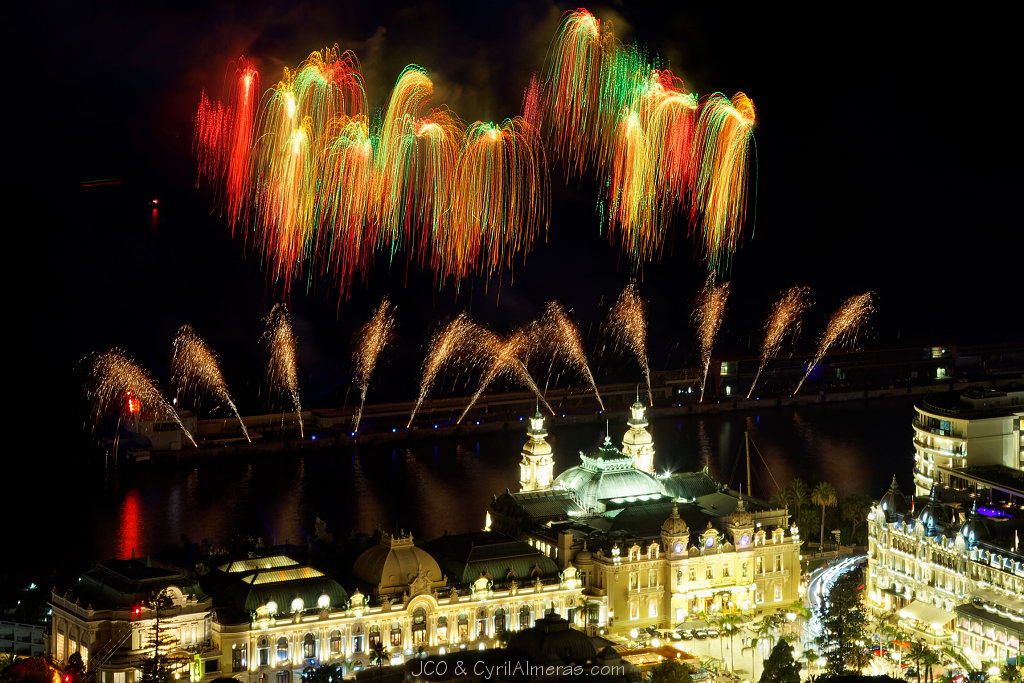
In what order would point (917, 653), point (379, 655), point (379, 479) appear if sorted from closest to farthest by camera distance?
point (917, 653)
point (379, 655)
point (379, 479)

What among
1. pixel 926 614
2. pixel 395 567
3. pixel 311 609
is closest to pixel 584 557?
pixel 395 567

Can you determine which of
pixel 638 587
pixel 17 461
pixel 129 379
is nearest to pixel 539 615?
pixel 638 587

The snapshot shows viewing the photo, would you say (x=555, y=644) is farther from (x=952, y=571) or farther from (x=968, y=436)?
(x=968, y=436)

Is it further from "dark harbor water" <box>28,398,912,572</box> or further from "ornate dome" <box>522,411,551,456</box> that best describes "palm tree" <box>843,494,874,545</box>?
"ornate dome" <box>522,411,551,456</box>

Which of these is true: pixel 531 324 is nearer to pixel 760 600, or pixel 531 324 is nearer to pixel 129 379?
pixel 129 379

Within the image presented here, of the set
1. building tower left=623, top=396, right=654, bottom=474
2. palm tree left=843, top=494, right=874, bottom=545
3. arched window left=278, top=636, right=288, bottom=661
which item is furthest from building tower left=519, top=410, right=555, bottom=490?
arched window left=278, top=636, right=288, bottom=661
